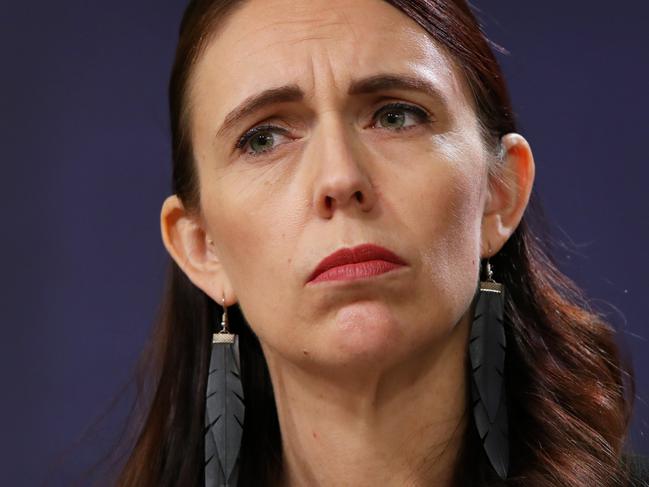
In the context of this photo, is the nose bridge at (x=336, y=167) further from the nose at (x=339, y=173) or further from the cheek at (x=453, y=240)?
the cheek at (x=453, y=240)

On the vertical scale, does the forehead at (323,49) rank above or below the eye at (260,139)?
above

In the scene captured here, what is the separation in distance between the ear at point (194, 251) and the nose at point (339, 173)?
367mm

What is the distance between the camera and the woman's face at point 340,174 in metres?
2.06

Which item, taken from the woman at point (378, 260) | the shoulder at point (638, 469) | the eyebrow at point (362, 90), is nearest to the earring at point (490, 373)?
the woman at point (378, 260)

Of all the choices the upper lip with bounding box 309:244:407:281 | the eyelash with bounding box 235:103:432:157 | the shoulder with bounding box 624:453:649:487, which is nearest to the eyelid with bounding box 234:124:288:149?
the eyelash with bounding box 235:103:432:157

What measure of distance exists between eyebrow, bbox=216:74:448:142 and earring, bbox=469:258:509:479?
33 centimetres

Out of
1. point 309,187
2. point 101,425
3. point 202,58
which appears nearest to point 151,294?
point 101,425

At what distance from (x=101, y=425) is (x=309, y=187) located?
39.5 inches

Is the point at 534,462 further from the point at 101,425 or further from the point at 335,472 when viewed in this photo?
the point at 101,425

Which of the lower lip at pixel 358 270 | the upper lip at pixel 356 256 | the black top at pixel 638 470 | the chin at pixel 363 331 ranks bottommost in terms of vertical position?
the black top at pixel 638 470

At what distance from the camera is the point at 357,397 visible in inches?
87.4

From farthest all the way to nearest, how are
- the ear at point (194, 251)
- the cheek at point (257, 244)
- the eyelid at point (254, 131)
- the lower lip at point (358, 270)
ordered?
the ear at point (194, 251), the eyelid at point (254, 131), the cheek at point (257, 244), the lower lip at point (358, 270)

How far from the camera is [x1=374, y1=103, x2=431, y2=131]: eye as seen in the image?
7.19 feet

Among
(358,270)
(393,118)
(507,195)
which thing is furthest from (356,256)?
(507,195)
